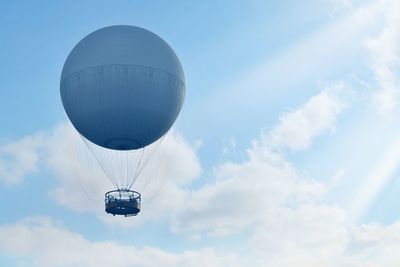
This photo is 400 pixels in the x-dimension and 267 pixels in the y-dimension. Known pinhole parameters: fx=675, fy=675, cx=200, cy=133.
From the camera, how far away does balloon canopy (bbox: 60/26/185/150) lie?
2333 inches

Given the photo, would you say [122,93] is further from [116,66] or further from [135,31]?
[135,31]

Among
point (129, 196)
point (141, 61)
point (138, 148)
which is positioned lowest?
point (129, 196)

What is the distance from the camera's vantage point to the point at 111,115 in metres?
59.8

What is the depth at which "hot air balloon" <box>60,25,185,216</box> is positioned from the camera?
59.3 meters

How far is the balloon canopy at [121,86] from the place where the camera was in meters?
59.2

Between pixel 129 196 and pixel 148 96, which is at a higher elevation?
pixel 148 96

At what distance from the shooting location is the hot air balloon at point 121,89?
5928 cm

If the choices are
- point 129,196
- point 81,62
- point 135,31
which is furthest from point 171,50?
point 129,196

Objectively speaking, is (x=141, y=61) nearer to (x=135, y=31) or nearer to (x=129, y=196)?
(x=135, y=31)

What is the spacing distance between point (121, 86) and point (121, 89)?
0.26m

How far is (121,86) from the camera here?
2328 inches

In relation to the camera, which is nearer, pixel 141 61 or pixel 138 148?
pixel 141 61

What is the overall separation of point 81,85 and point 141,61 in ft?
18.9

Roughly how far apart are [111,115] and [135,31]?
850 cm
